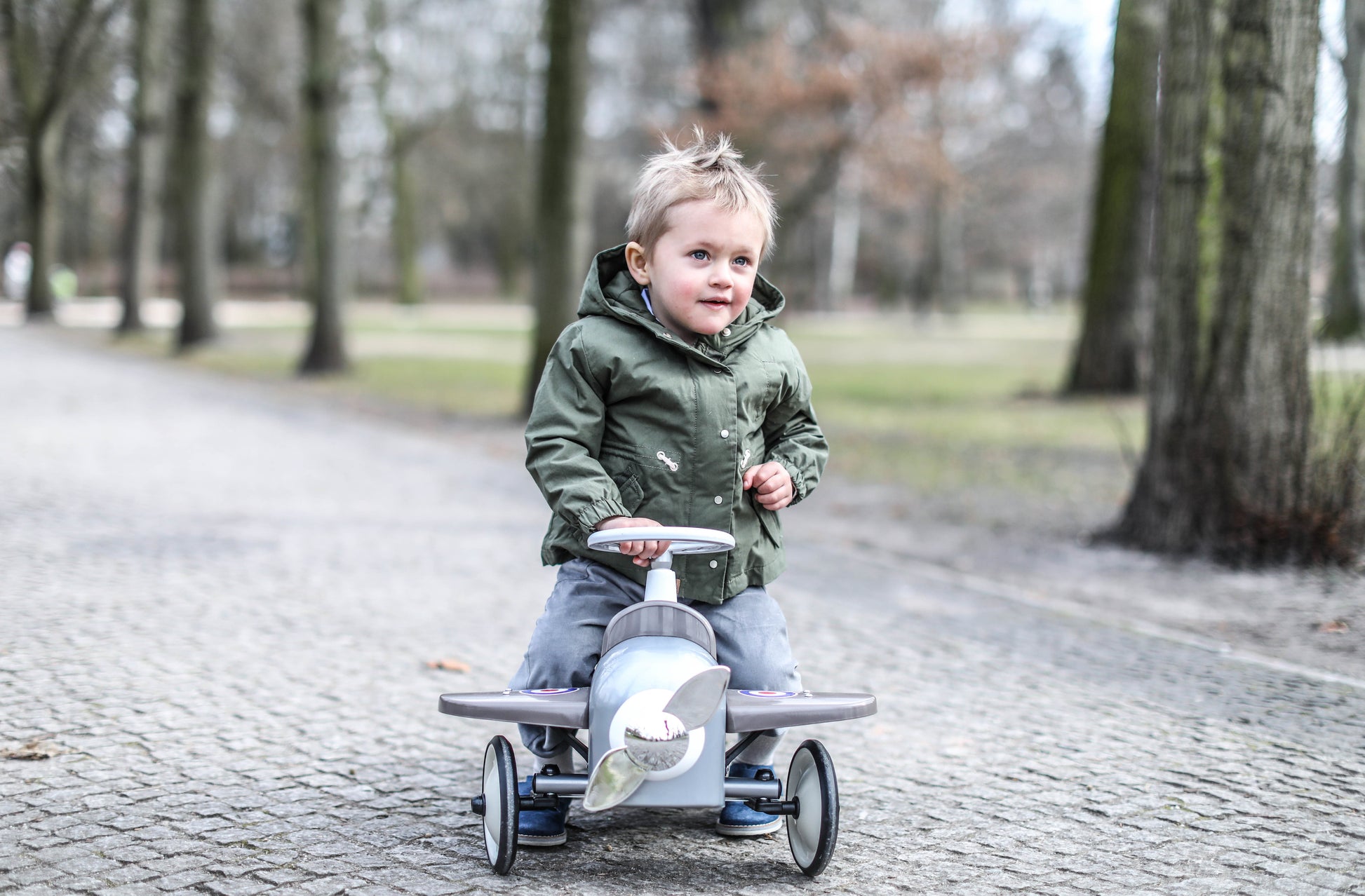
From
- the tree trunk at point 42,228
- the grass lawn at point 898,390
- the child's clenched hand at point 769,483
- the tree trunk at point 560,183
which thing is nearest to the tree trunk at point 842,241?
the grass lawn at point 898,390

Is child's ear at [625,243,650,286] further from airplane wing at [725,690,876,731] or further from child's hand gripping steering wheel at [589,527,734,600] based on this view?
airplane wing at [725,690,876,731]

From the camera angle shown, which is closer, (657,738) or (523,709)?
(657,738)

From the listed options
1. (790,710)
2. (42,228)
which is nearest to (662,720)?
(790,710)

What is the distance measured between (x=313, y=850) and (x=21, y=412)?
35.7ft

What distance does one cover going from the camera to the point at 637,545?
2811 mm

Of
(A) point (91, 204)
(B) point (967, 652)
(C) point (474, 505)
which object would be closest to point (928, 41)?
(C) point (474, 505)

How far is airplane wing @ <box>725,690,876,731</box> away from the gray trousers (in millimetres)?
182

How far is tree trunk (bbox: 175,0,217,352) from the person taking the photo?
2133 centimetres

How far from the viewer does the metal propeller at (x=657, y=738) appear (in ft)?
8.71

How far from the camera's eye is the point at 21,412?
12438mm

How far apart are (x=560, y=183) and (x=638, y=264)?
9.83m

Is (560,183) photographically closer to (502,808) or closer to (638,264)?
(638,264)

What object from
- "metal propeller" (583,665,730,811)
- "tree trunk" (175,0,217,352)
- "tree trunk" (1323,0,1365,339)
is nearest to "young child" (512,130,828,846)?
"metal propeller" (583,665,730,811)

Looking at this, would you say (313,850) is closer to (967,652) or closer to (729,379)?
(729,379)
